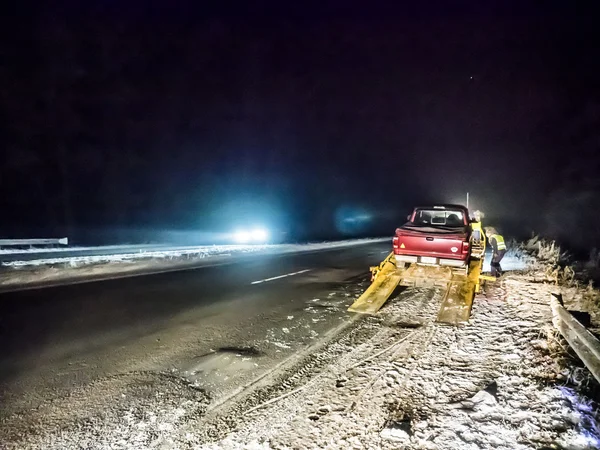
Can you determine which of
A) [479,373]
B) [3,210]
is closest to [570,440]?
[479,373]

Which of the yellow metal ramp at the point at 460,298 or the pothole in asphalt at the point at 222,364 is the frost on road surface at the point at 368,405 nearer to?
the pothole in asphalt at the point at 222,364

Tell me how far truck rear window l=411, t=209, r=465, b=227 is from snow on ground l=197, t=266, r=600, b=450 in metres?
4.68

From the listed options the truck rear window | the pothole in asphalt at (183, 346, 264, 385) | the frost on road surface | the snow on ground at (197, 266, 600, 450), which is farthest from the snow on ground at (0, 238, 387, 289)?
the snow on ground at (197, 266, 600, 450)

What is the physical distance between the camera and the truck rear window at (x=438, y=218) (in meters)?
11.1

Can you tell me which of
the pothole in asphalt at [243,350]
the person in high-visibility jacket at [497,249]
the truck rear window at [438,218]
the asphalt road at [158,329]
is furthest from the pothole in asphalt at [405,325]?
the person in high-visibility jacket at [497,249]

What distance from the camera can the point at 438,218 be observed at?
37.9 feet

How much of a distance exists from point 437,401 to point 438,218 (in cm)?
785

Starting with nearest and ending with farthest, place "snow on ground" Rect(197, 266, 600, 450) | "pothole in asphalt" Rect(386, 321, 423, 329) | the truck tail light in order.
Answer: "snow on ground" Rect(197, 266, 600, 450)
"pothole in asphalt" Rect(386, 321, 423, 329)
the truck tail light

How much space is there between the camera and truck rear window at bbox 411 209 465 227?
11.1 metres

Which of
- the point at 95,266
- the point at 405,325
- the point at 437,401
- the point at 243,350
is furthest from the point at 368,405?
the point at 95,266

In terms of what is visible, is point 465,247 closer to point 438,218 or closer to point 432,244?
point 432,244

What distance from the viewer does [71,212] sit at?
147 ft

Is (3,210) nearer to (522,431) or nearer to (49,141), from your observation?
(49,141)

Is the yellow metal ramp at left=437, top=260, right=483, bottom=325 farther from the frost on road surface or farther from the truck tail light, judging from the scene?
the frost on road surface
